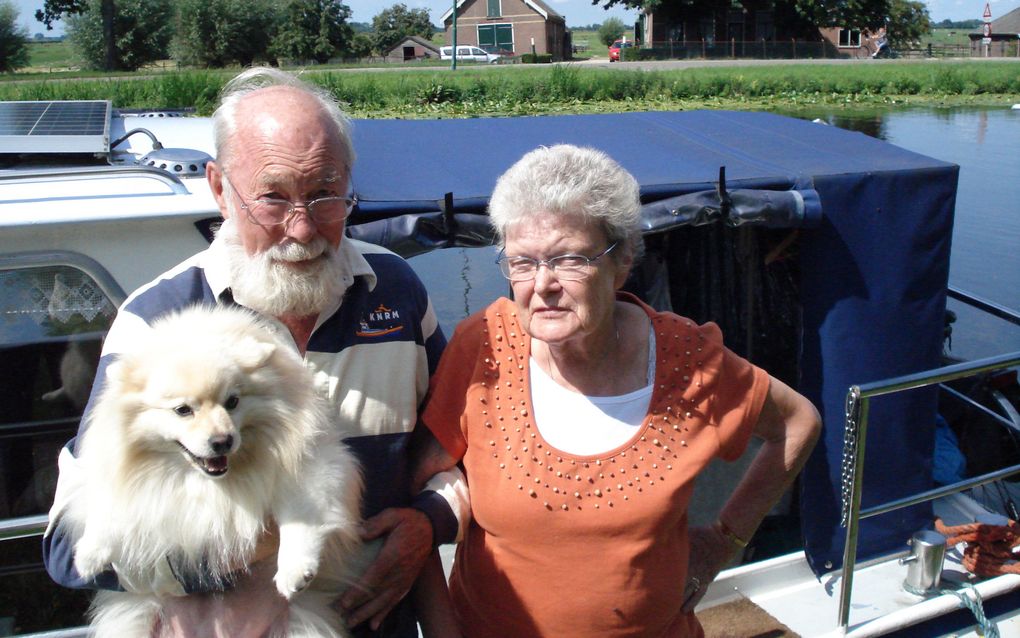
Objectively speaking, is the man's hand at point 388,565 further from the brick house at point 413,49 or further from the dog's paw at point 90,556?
the brick house at point 413,49

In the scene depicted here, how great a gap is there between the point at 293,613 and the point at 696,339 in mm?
1236

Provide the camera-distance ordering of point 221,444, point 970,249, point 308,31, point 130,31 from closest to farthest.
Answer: point 221,444, point 970,249, point 130,31, point 308,31

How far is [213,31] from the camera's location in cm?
6278

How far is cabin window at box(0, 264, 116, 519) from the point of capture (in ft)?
9.08

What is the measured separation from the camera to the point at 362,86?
23688 mm

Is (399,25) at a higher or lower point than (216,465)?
higher

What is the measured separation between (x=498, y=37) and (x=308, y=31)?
18.1 metres

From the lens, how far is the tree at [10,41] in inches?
2042

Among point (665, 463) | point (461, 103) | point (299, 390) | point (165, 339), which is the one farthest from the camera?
point (461, 103)

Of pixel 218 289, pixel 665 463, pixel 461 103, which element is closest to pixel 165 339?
pixel 218 289

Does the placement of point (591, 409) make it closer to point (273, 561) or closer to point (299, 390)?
point (299, 390)

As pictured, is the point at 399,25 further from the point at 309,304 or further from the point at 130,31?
the point at 309,304

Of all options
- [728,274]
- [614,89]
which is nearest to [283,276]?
[728,274]

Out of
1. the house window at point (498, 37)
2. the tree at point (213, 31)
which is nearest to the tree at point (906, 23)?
the house window at point (498, 37)
